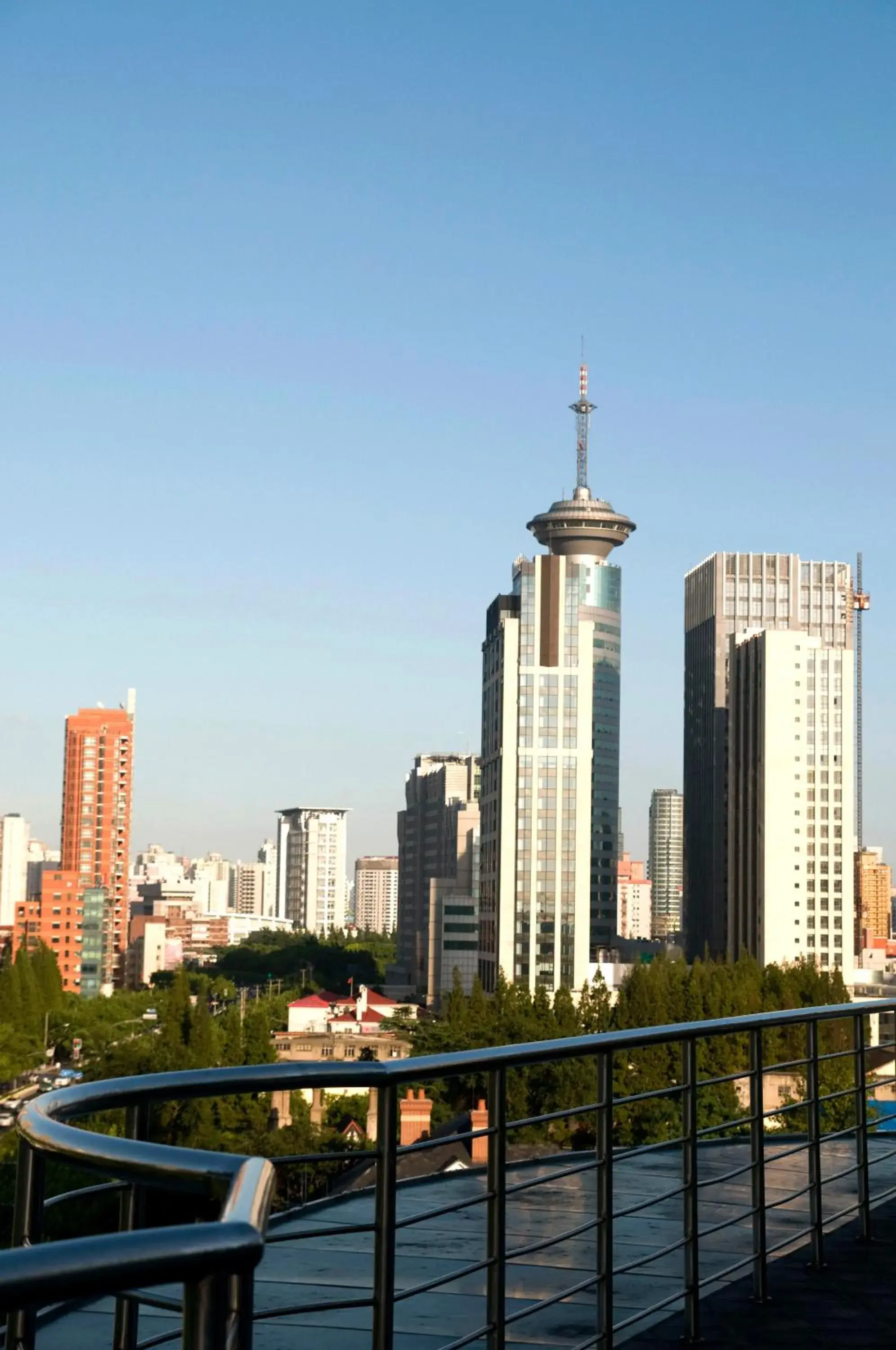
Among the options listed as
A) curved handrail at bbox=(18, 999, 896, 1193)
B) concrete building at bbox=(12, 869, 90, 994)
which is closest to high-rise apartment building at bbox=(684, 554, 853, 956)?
concrete building at bbox=(12, 869, 90, 994)

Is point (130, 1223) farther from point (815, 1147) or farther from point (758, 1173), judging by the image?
point (815, 1147)

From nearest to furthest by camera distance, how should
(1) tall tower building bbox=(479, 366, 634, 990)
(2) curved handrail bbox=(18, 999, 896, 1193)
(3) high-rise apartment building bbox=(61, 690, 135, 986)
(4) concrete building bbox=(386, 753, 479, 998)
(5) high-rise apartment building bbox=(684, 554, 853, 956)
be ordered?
(2) curved handrail bbox=(18, 999, 896, 1193) → (1) tall tower building bbox=(479, 366, 634, 990) → (4) concrete building bbox=(386, 753, 479, 998) → (5) high-rise apartment building bbox=(684, 554, 853, 956) → (3) high-rise apartment building bbox=(61, 690, 135, 986)

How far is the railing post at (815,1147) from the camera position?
203 inches

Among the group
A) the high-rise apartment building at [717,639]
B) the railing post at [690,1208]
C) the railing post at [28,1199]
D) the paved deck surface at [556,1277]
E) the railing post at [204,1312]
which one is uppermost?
the high-rise apartment building at [717,639]

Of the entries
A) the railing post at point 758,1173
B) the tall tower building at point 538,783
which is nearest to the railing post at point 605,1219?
the railing post at point 758,1173

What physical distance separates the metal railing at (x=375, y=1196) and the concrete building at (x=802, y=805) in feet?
269

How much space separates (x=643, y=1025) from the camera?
4141 centimetres

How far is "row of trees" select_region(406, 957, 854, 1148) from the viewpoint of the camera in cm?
3484

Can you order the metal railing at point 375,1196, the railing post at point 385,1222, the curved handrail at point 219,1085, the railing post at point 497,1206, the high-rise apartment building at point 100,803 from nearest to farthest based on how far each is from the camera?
1. the metal railing at point 375,1196
2. the curved handrail at point 219,1085
3. the railing post at point 385,1222
4. the railing post at point 497,1206
5. the high-rise apartment building at point 100,803

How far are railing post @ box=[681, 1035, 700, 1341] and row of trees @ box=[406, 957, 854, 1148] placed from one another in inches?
994

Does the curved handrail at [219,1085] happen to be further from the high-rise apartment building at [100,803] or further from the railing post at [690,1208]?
the high-rise apartment building at [100,803]

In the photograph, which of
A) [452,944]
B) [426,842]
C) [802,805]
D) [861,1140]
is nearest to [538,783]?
[452,944]

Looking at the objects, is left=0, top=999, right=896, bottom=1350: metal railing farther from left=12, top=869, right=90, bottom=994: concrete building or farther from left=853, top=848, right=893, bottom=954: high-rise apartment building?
left=853, top=848, right=893, bottom=954: high-rise apartment building

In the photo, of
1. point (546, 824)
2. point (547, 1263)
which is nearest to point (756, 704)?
point (546, 824)
